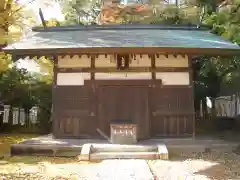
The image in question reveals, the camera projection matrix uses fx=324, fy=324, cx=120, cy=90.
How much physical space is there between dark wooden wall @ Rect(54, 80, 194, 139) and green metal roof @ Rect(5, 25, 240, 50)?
1507 millimetres

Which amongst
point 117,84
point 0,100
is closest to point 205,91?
point 117,84

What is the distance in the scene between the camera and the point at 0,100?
1521 centimetres

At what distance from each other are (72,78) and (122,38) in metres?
2.29

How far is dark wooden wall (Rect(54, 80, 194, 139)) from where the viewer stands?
11414mm

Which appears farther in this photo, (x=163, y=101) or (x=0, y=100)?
(x=0, y=100)

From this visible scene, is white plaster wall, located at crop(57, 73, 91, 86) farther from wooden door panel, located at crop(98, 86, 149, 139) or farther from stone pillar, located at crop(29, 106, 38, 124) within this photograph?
stone pillar, located at crop(29, 106, 38, 124)

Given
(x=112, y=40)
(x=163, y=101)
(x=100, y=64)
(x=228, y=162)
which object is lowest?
(x=228, y=162)

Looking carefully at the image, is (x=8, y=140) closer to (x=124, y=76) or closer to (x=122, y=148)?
(x=124, y=76)

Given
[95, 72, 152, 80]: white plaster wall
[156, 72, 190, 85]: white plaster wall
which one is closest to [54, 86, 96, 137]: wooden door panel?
[95, 72, 152, 80]: white plaster wall

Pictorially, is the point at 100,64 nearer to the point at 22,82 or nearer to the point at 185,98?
the point at 185,98

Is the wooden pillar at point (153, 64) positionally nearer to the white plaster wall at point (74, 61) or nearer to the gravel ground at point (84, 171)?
the white plaster wall at point (74, 61)

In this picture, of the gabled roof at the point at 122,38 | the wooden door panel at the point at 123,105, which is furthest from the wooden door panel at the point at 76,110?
the gabled roof at the point at 122,38

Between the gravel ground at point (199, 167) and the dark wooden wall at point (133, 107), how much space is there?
192 cm

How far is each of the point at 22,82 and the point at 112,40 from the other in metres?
6.58
